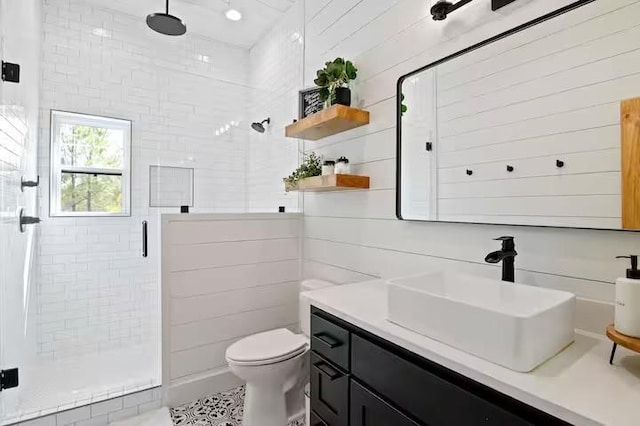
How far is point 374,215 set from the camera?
196 cm

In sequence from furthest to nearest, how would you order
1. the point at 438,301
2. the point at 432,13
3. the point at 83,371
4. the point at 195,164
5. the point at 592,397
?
the point at 195,164, the point at 83,371, the point at 432,13, the point at 438,301, the point at 592,397

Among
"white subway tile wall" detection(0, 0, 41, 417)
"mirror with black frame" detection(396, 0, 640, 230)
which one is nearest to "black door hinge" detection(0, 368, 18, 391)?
"white subway tile wall" detection(0, 0, 41, 417)

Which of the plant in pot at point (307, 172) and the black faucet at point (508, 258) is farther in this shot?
the plant in pot at point (307, 172)

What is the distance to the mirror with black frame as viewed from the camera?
39.3 inches

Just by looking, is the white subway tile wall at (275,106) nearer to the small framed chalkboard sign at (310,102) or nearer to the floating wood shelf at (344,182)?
the small framed chalkboard sign at (310,102)

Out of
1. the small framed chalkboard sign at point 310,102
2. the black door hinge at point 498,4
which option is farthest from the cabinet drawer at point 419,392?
the small framed chalkboard sign at point 310,102

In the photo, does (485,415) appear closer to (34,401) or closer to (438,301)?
(438,301)

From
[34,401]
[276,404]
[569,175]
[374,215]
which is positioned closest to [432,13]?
[569,175]

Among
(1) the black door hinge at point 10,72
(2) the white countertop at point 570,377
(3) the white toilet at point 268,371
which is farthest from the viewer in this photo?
(3) the white toilet at point 268,371

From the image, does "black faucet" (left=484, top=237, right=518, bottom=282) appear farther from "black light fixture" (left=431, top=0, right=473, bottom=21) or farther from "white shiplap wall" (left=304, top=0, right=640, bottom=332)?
"black light fixture" (left=431, top=0, right=473, bottom=21)

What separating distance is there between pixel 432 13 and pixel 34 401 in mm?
3107

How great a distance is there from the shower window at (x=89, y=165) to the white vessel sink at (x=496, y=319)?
9.22 ft

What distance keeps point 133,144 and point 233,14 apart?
148cm

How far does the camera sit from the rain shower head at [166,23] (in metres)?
2.44
